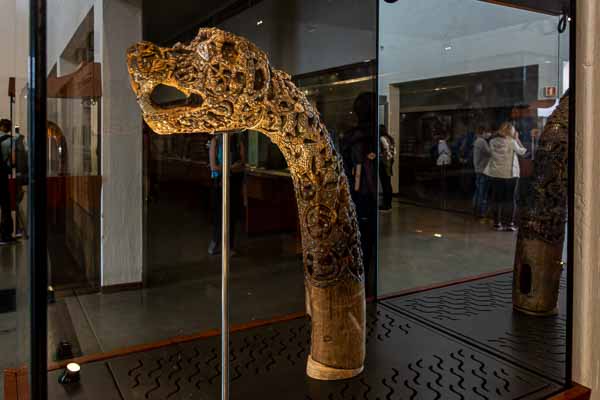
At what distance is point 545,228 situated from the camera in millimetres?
1501

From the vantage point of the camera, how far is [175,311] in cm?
127

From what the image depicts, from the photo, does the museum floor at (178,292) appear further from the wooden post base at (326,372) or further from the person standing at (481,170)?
the wooden post base at (326,372)

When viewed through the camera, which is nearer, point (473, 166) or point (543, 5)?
point (543, 5)

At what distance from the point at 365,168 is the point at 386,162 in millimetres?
171

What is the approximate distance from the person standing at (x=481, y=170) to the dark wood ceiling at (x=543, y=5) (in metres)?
0.41

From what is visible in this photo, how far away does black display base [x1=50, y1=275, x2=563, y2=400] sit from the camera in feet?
3.58

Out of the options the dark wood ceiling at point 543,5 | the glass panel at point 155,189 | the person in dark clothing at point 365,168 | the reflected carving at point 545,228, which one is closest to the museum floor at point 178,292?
the glass panel at point 155,189

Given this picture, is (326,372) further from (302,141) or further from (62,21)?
(62,21)

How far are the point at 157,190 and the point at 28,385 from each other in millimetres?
516

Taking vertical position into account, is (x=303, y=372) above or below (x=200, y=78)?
below

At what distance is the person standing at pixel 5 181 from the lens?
29.3 inches

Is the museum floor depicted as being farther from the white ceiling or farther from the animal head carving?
the white ceiling

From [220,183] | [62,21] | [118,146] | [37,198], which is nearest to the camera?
[37,198]

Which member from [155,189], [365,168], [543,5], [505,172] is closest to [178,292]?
[155,189]
